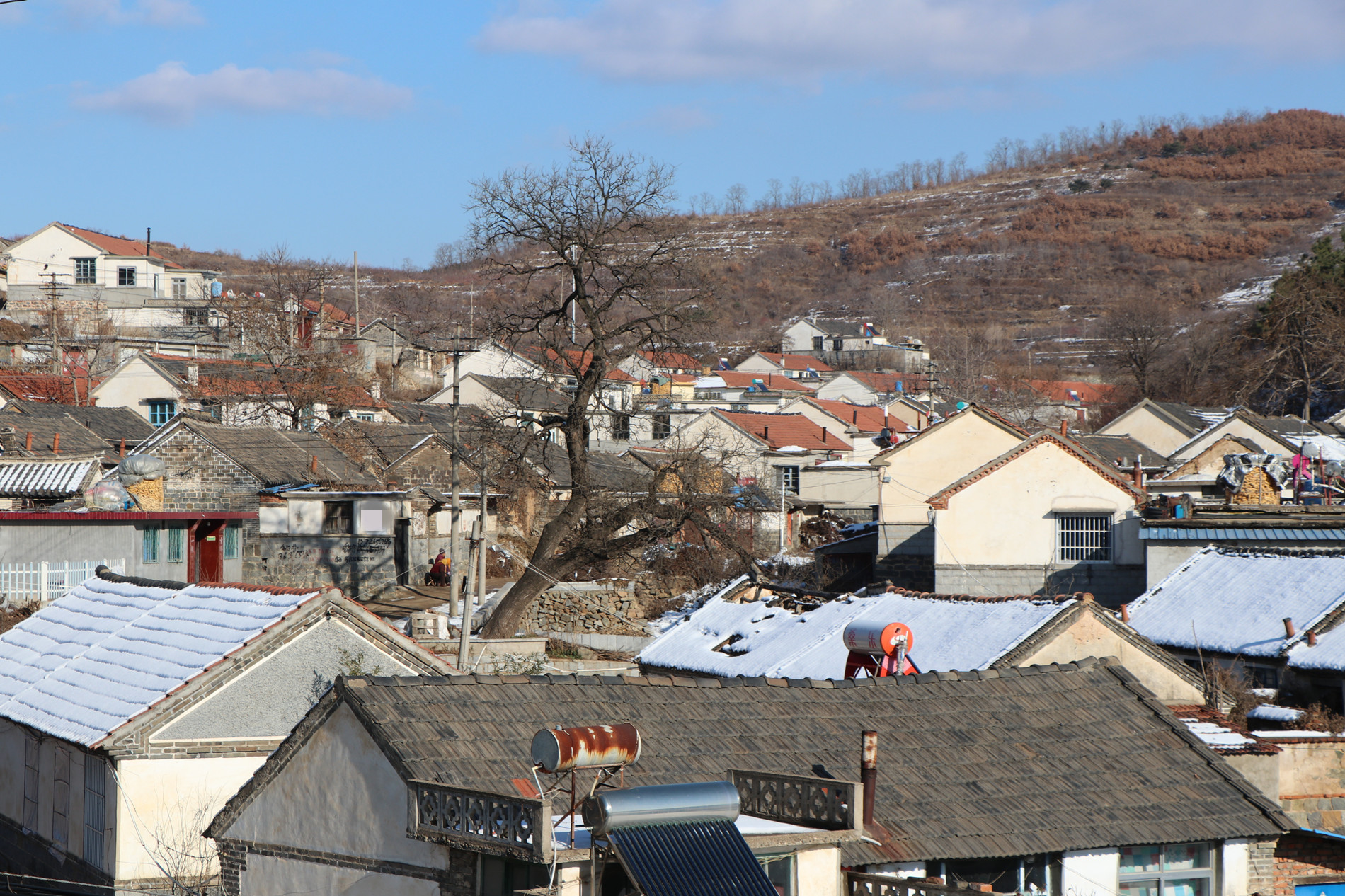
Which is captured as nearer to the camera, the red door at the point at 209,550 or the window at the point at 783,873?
the window at the point at 783,873

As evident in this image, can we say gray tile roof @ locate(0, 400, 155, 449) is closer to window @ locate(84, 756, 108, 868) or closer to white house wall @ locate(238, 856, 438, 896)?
window @ locate(84, 756, 108, 868)

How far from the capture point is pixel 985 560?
34312 mm

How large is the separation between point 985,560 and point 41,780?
79.0 feet

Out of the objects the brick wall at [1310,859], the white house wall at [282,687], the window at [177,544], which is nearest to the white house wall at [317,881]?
the white house wall at [282,687]

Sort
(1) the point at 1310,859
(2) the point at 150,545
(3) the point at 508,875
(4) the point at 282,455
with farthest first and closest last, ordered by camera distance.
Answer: (4) the point at 282,455 < (2) the point at 150,545 < (1) the point at 1310,859 < (3) the point at 508,875

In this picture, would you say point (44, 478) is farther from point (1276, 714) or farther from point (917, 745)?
point (1276, 714)

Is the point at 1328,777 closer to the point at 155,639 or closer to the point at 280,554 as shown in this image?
the point at 155,639

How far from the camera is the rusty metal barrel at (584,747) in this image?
847cm

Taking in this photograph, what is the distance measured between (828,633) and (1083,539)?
1408cm

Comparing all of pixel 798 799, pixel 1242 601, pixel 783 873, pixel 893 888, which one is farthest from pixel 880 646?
pixel 1242 601

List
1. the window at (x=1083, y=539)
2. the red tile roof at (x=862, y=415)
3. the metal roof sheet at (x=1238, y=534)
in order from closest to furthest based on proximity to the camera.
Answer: the metal roof sheet at (x=1238, y=534)
the window at (x=1083, y=539)
the red tile roof at (x=862, y=415)

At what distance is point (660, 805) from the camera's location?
26.6ft

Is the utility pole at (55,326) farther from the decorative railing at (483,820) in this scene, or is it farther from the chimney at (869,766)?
the chimney at (869,766)

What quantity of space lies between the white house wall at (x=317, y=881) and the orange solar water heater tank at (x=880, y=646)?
6089mm
